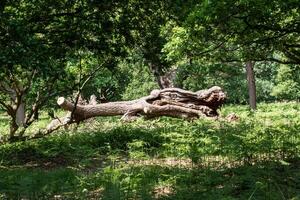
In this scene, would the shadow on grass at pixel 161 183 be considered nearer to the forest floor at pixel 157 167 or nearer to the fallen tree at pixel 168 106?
the forest floor at pixel 157 167

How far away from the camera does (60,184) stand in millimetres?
7570

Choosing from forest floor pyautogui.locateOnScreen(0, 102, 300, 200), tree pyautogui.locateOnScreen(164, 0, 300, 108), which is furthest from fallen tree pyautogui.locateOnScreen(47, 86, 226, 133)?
forest floor pyautogui.locateOnScreen(0, 102, 300, 200)

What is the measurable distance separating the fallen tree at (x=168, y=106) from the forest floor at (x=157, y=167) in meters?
5.68

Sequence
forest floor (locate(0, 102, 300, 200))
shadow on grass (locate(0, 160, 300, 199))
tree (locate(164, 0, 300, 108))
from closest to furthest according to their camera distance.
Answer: shadow on grass (locate(0, 160, 300, 199))
forest floor (locate(0, 102, 300, 200))
tree (locate(164, 0, 300, 108))

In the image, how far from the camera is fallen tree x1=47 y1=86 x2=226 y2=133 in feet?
64.0

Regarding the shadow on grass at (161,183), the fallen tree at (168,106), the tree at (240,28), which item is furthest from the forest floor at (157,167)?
the fallen tree at (168,106)

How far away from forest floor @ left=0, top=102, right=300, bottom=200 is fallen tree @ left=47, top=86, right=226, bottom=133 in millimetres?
5682

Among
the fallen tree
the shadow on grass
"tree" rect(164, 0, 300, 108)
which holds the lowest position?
the shadow on grass

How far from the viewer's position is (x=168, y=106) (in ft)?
64.0

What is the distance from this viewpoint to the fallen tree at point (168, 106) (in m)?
19.5

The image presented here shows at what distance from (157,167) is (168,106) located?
10871mm

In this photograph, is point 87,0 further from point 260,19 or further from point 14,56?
point 260,19

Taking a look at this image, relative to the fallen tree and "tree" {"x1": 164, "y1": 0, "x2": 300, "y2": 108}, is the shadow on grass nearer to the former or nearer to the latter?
"tree" {"x1": 164, "y1": 0, "x2": 300, "y2": 108}

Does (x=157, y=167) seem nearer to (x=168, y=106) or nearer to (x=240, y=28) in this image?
(x=240, y=28)
